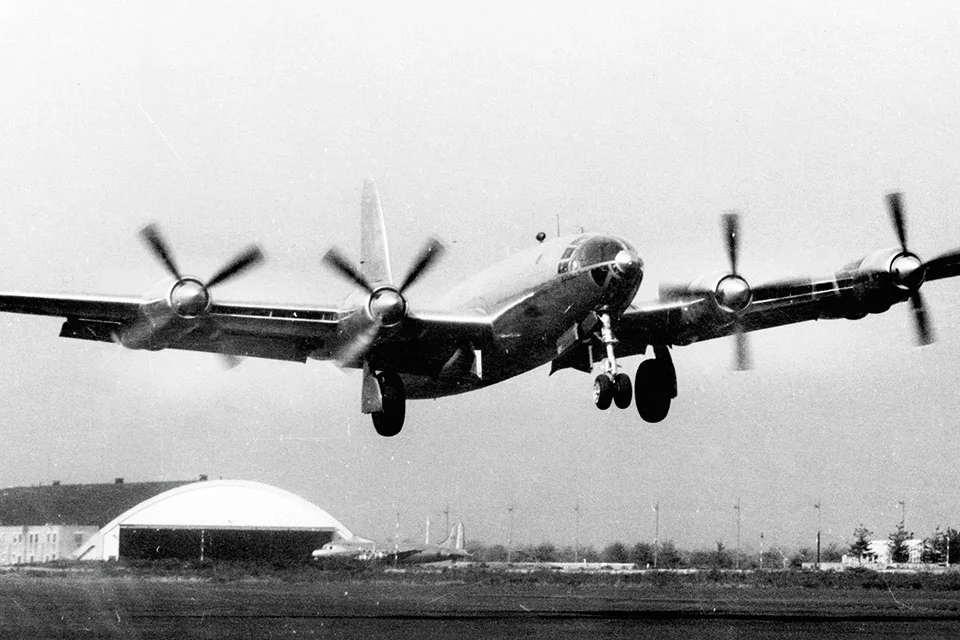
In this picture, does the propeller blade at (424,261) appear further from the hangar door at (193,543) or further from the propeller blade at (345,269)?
the hangar door at (193,543)

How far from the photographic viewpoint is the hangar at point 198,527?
73.1m

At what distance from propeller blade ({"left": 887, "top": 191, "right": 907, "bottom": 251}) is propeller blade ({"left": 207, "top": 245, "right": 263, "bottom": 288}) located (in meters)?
17.7

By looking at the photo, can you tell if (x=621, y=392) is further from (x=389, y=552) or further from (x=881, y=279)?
(x=389, y=552)

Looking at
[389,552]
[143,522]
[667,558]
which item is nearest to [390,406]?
[667,558]

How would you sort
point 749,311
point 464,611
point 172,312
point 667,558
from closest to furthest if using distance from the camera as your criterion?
point 464,611, point 172,312, point 749,311, point 667,558

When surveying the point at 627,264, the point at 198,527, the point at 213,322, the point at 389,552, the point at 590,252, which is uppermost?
the point at 590,252

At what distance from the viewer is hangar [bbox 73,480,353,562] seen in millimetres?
73125

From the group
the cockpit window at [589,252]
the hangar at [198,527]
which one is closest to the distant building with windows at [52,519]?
the hangar at [198,527]

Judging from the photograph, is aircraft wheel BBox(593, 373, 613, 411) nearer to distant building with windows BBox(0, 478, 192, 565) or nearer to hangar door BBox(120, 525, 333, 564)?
hangar door BBox(120, 525, 333, 564)

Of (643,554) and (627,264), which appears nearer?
(627,264)

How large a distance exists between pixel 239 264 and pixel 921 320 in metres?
19.2

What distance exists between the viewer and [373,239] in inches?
1778

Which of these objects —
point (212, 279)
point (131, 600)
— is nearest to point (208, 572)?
point (131, 600)

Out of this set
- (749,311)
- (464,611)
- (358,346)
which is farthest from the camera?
(749,311)
